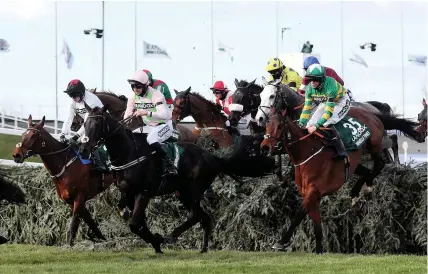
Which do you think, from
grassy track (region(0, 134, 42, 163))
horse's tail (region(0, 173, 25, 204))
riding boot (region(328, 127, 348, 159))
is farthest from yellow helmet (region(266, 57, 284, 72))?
grassy track (region(0, 134, 42, 163))

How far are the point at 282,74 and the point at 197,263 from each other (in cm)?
408

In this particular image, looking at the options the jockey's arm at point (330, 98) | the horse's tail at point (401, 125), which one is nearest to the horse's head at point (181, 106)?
the horse's tail at point (401, 125)

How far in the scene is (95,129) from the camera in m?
10.8

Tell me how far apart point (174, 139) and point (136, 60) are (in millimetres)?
15803

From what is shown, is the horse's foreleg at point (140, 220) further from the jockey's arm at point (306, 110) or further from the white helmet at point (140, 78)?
the jockey's arm at point (306, 110)

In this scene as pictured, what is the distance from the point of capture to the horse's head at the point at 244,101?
14039 millimetres

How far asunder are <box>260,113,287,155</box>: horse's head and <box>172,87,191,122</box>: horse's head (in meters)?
4.56

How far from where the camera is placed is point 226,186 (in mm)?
13344

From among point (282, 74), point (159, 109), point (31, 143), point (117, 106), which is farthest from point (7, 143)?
point (159, 109)

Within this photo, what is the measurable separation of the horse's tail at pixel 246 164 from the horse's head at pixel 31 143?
263 cm

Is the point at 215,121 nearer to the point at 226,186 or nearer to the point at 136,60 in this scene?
the point at 226,186

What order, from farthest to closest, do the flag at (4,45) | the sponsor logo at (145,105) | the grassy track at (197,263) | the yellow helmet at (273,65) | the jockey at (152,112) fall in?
1. the flag at (4,45)
2. the yellow helmet at (273,65)
3. the sponsor logo at (145,105)
4. the jockey at (152,112)
5. the grassy track at (197,263)

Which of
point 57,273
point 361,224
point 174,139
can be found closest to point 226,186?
point 174,139

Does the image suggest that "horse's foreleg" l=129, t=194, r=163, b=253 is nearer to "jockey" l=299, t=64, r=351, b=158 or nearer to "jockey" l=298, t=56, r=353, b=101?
"jockey" l=299, t=64, r=351, b=158
